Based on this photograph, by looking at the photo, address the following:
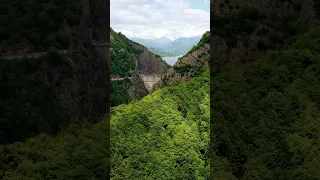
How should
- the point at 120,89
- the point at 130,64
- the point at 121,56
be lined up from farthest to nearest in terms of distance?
the point at 130,64
the point at 121,56
the point at 120,89

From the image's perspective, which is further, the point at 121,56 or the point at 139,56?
the point at 139,56

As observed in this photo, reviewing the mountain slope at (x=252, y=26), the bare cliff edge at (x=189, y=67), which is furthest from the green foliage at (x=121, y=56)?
the mountain slope at (x=252, y=26)

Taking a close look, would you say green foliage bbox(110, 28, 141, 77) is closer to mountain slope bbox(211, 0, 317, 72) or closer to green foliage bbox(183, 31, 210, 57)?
green foliage bbox(183, 31, 210, 57)

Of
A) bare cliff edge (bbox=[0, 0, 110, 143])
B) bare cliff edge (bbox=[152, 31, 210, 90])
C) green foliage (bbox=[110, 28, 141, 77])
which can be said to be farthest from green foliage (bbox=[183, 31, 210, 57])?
green foliage (bbox=[110, 28, 141, 77])

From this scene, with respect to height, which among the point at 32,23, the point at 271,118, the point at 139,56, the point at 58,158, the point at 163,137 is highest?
the point at 32,23

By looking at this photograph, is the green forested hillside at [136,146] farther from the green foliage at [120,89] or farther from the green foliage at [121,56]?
the green foliage at [121,56]

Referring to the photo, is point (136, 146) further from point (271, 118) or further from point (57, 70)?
point (57, 70)

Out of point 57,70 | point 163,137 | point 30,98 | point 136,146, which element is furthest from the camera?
point 57,70

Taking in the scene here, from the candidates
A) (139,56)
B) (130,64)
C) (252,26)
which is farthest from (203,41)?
(139,56)
